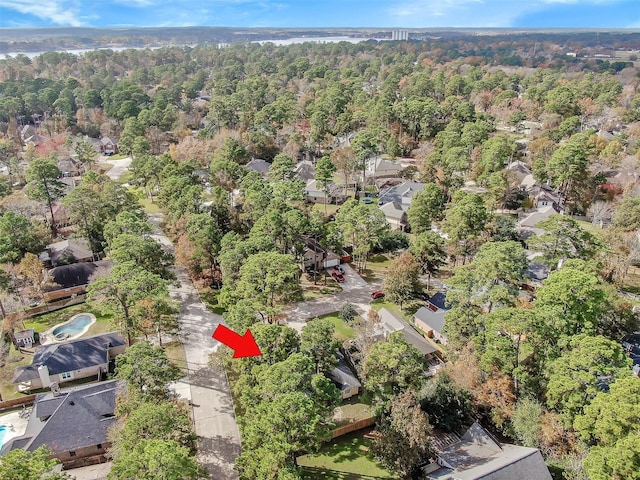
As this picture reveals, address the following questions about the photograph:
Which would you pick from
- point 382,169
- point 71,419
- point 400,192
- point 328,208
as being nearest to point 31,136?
point 328,208

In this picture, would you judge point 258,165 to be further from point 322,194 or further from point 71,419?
point 71,419

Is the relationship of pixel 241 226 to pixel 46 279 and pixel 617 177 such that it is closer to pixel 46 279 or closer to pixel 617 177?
pixel 46 279

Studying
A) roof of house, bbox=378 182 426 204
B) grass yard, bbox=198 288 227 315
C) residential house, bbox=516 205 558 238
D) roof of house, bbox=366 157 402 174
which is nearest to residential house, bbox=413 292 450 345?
grass yard, bbox=198 288 227 315

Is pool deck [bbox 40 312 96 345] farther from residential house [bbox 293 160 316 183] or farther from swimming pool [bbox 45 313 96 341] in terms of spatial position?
residential house [bbox 293 160 316 183]

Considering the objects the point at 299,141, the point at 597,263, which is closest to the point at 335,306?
the point at 597,263

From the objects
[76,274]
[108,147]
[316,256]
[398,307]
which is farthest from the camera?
[108,147]

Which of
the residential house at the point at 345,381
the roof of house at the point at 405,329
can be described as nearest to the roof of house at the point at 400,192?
the roof of house at the point at 405,329
